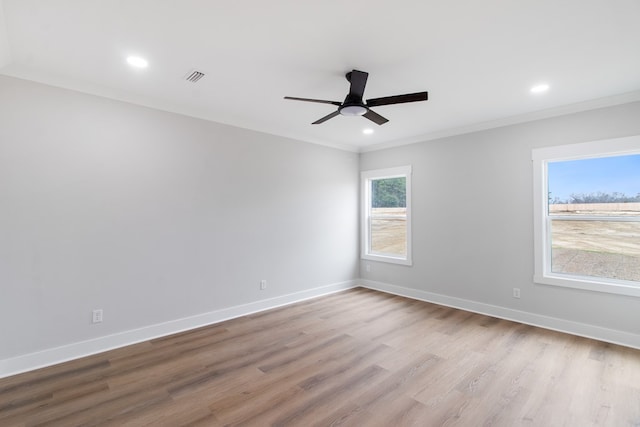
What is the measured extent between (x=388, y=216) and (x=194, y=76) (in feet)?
12.9

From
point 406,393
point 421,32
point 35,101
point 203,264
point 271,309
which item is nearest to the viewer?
point 421,32

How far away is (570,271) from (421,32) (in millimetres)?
3455

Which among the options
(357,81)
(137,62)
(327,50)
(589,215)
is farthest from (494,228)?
(137,62)

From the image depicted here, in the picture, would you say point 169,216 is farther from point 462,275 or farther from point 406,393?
point 462,275

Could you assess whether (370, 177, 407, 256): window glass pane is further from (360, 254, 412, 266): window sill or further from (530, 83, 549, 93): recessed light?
(530, 83, 549, 93): recessed light

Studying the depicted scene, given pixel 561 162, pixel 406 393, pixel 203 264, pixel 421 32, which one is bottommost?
pixel 406 393

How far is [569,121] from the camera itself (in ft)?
11.7

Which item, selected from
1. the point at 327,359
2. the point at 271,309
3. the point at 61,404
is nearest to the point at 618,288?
the point at 327,359

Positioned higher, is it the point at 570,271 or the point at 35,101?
the point at 35,101

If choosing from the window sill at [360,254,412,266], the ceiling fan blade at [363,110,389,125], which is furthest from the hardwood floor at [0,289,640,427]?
the ceiling fan blade at [363,110,389,125]

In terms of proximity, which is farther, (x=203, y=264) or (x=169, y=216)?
(x=203, y=264)

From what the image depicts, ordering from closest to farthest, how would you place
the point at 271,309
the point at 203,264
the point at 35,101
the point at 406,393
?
the point at 406,393 → the point at 35,101 → the point at 203,264 → the point at 271,309

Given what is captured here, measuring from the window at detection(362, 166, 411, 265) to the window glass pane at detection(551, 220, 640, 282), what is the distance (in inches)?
79.5

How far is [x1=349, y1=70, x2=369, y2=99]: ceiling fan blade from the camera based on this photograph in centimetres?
255
